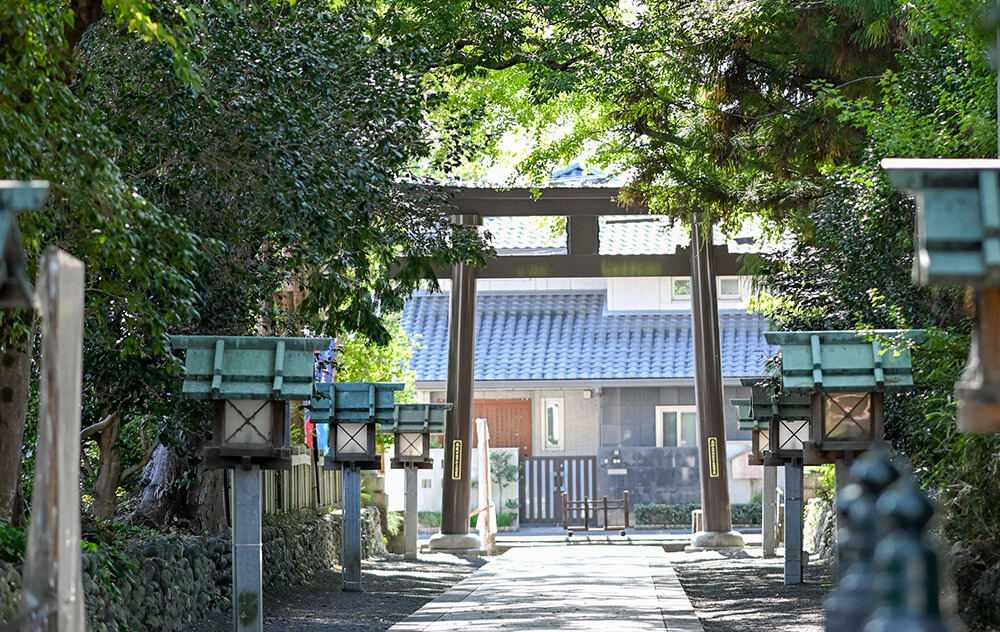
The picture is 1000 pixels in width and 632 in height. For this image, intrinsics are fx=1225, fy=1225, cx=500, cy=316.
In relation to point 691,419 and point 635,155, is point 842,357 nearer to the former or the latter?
point 635,155

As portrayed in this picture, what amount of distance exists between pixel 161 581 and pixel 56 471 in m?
6.40

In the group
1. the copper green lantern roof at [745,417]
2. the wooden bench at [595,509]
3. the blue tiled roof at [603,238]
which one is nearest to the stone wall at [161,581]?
the copper green lantern roof at [745,417]

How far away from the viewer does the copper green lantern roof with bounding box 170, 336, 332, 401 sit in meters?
8.77

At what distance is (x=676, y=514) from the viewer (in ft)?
85.7

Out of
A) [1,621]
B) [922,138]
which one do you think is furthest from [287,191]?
[922,138]

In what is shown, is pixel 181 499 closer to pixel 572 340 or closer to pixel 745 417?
pixel 745 417

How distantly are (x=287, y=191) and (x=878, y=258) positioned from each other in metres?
5.22

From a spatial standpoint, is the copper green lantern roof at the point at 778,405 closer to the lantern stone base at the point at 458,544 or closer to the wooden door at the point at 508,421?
the lantern stone base at the point at 458,544

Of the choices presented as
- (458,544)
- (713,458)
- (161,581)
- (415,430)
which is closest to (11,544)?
(161,581)

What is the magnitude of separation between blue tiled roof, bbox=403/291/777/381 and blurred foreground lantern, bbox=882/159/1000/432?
22.3 m

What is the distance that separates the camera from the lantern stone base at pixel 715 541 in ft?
65.1

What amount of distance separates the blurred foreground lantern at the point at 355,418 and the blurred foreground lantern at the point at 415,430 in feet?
8.82

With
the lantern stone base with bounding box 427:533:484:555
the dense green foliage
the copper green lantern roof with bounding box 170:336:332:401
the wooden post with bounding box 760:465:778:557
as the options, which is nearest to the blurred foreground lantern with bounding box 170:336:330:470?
the copper green lantern roof with bounding box 170:336:332:401

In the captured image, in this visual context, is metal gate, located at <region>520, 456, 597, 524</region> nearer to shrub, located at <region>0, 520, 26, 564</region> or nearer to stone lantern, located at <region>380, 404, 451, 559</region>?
stone lantern, located at <region>380, 404, 451, 559</region>
